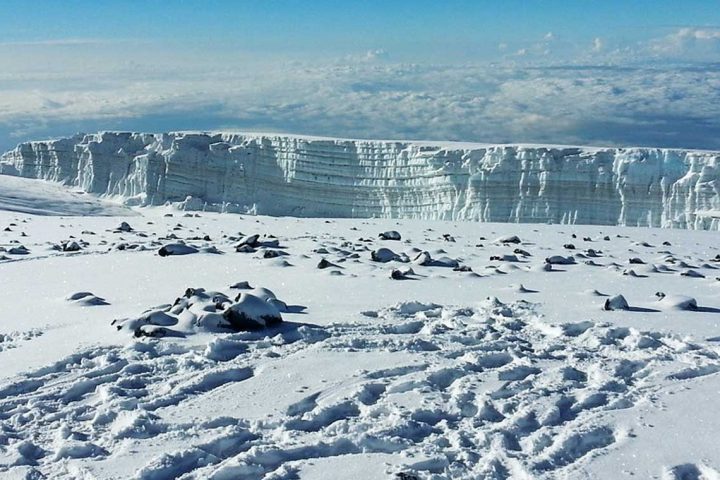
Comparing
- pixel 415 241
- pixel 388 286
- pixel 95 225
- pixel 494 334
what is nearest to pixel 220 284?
pixel 388 286

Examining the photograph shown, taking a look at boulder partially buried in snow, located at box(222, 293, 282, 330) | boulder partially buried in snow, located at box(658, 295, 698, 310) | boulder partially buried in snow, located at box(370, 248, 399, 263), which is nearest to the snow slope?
boulder partially buried in snow, located at box(370, 248, 399, 263)

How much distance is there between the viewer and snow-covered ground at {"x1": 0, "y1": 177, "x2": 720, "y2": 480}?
13.6 ft

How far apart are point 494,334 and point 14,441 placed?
4042 mm

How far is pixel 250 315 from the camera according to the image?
646cm

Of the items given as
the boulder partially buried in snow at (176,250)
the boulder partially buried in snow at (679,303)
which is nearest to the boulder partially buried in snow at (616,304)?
the boulder partially buried in snow at (679,303)

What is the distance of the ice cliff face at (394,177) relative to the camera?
29047mm

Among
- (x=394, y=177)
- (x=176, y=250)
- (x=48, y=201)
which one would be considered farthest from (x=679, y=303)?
(x=48, y=201)

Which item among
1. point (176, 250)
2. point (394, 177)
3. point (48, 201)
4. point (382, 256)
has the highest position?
point (382, 256)

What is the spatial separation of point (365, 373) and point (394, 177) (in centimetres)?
2857

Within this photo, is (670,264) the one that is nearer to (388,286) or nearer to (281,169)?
(388,286)

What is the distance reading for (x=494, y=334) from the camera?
6.62m

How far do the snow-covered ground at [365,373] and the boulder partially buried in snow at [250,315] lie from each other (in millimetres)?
101

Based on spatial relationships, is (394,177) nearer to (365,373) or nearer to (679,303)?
(679,303)

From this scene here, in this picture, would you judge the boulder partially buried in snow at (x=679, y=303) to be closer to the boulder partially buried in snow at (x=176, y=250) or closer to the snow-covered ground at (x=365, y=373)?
the snow-covered ground at (x=365, y=373)
